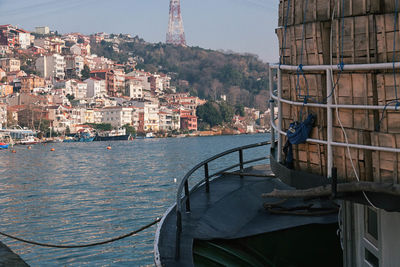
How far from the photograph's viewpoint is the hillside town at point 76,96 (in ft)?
361

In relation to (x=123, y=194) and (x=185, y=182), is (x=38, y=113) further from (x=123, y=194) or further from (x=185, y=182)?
(x=185, y=182)

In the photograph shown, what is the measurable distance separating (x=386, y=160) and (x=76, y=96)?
132273mm

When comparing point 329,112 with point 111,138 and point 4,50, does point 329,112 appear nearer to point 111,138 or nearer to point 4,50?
point 111,138

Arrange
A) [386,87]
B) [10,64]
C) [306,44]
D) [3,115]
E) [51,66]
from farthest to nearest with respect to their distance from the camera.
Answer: [10,64]
[51,66]
[3,115]
[306,44]
[386,87]

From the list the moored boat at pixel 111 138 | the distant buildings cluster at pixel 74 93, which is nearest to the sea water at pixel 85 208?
the moored boat at pixel 111 138

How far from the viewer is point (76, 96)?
13162 centimetres

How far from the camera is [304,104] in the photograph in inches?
136

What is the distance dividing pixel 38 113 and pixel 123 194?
83.9 meters

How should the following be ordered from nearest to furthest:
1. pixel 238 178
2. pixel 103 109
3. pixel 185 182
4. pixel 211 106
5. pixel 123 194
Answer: pixel 185 182, pixel 238 178, pixel 123 194, pixel 103 109, pixel 211 106

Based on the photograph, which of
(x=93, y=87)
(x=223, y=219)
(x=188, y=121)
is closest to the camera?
(x=223, y=219)

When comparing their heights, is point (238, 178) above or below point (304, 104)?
below

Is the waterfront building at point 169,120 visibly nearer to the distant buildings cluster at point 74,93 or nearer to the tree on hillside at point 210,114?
the distant buildings cluster at point 74,93

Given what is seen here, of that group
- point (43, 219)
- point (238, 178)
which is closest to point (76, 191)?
point (43, 219)

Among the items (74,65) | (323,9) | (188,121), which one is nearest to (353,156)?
(323,9)
